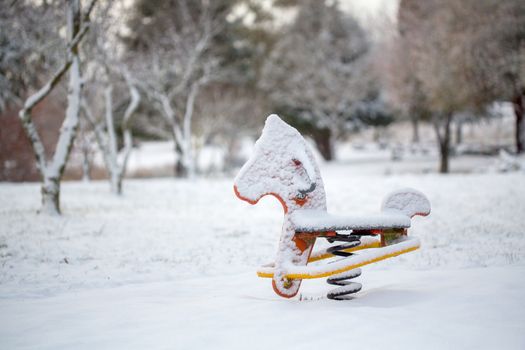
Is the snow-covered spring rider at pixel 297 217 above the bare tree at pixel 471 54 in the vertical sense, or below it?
below

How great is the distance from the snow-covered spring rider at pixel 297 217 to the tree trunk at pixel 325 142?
3077 centimetres

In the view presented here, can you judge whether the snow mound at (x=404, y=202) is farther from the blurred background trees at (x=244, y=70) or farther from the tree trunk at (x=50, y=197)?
Result: the blurred background trees at (x=244, y=70)

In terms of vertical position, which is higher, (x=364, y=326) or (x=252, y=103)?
(x=252, y=103)

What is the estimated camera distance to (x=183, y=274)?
226 inches

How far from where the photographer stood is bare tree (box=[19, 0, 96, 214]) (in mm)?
10297

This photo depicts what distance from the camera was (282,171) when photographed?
3965mm

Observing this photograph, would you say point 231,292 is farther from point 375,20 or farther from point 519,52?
point 375,20

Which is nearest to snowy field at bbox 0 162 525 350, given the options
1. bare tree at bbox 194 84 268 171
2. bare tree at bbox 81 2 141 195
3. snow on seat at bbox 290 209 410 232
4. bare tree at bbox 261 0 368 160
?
snow on seat at bbox 290 209 410 232

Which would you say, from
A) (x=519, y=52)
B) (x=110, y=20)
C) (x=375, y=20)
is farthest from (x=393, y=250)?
(x=375, y=20)

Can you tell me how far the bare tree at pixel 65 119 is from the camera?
33.8 feet

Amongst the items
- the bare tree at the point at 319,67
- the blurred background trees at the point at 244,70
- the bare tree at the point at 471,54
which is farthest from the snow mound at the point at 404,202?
the bare tree at the point at 319,67

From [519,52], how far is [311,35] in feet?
48.8

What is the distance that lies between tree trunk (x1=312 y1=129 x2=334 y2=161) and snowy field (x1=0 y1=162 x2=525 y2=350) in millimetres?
24018

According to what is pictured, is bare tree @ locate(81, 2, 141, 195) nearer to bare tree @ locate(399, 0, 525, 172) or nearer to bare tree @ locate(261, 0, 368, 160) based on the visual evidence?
bare tree @ locate(399, 0, 525, 172)
